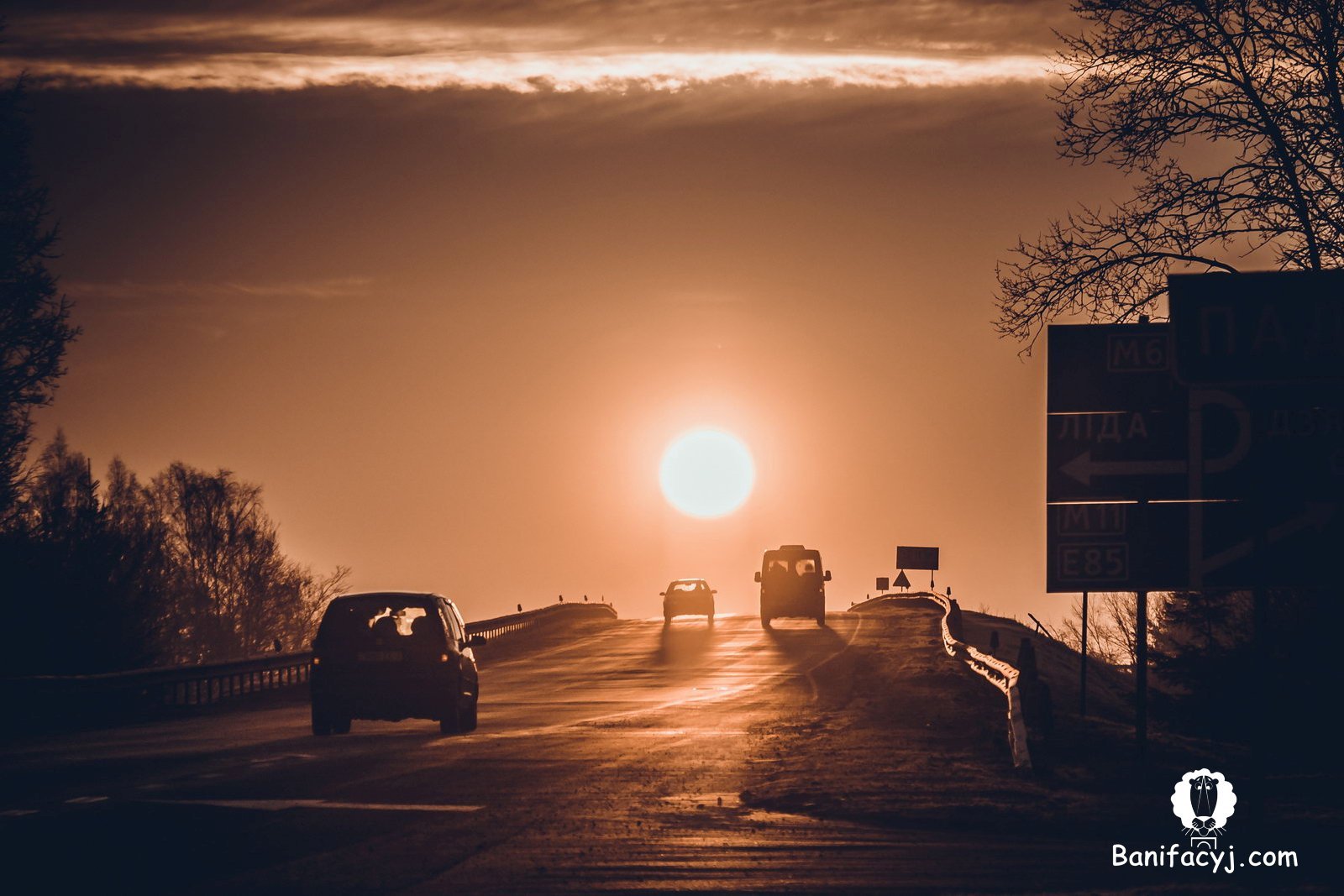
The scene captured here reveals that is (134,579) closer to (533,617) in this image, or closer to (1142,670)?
(533,617)

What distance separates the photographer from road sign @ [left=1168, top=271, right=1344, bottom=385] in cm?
905

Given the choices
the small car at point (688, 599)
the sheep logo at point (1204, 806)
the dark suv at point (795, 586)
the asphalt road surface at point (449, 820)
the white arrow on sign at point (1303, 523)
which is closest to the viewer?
the asphalt road surface at point (449, 820)

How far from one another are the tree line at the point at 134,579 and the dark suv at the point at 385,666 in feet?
66.5

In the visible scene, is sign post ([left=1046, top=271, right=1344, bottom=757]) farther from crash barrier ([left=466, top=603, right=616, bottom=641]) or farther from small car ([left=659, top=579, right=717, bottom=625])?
small car ([left=659, top=579, right=717, bottom=625])

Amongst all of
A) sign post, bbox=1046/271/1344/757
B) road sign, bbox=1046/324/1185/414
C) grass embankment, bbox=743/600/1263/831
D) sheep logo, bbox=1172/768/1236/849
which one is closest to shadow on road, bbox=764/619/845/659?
grass embankment, bbox=743/600/1263/831

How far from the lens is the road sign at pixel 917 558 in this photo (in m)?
67.1

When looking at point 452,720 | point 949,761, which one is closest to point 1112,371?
point 949,761

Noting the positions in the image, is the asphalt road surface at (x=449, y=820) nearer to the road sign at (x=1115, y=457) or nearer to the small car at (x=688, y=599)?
the road sign at (x=1115, y=457)

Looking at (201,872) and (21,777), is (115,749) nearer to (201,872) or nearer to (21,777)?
(21,777)

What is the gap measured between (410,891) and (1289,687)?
61.1ft

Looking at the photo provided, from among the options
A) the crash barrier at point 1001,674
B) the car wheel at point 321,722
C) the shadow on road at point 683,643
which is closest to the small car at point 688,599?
the shadow on road at point 683,643

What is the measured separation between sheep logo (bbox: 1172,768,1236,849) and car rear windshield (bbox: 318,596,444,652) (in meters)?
11.6

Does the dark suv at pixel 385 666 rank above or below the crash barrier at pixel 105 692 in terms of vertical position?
above

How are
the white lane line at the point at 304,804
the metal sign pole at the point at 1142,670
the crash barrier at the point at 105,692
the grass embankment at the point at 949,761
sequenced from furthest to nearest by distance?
the crash barrier at the point at 105,692, the metal sign pole at the point at 1142,670, the white lane line at the point at 304,804, the grass embankment at the point at 949,761
